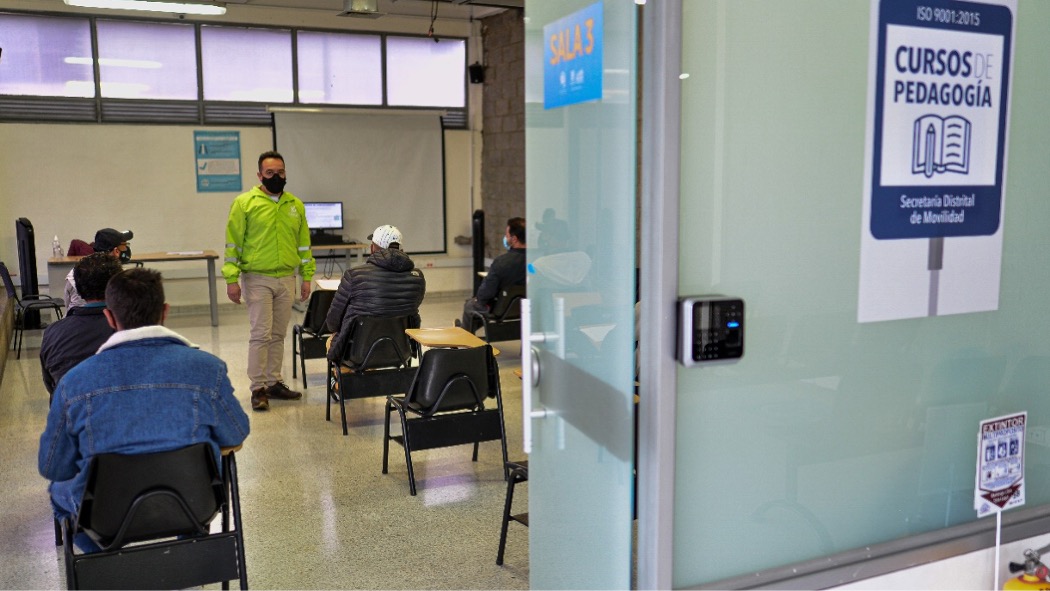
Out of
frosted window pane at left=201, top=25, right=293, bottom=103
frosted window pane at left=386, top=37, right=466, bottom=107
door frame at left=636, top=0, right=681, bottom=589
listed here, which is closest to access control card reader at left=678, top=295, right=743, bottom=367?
door frame at left=636, top=0, right=681, bottom=589

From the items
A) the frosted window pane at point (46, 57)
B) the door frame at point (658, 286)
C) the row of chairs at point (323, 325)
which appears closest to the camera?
the door frame at point (658, 286)

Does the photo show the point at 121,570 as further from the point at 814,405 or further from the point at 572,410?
the point at 814,405

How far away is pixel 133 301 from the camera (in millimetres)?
2469

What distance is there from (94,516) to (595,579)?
1.32 m

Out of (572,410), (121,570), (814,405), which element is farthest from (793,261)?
(121,570)

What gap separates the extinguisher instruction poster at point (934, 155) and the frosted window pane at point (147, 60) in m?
9.02

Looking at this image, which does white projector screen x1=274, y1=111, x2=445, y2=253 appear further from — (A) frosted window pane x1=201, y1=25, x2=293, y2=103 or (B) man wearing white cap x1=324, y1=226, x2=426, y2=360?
(B) man wearing white cap x1=324, y1=226, x2=426, y2=360

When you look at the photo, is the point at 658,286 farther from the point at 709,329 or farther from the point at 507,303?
the point at 507,303

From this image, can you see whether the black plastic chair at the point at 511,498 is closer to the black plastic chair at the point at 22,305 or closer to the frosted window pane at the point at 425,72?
the black plastic chair at the point at 22,305

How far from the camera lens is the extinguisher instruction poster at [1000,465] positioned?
2.19 meters

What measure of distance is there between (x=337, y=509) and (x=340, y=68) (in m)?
7.62

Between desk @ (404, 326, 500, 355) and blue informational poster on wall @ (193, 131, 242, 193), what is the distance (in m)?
6.16

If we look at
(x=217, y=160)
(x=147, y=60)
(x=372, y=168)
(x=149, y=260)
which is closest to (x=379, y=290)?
(x=149, y=260)

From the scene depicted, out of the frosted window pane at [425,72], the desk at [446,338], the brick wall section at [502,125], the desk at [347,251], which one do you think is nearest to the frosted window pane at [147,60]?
the desk at [347,251]
